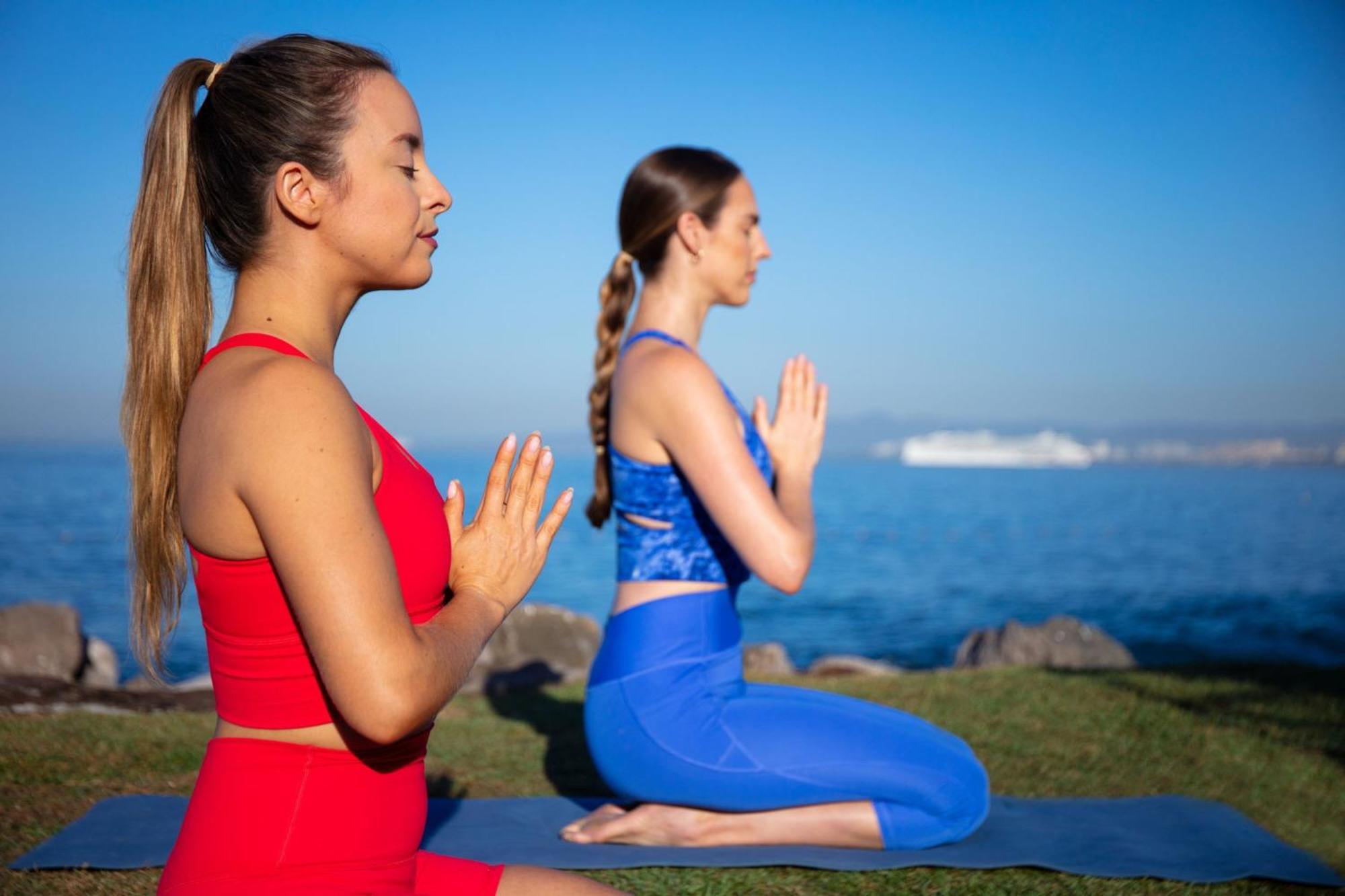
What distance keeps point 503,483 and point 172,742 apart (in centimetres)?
371

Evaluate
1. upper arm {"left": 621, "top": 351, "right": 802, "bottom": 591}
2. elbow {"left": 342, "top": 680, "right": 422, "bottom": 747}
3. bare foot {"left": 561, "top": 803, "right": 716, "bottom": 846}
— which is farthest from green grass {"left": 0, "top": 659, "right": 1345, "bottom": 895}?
elbow {"left": 342, "top": 680, "right": 422, "bottom": 747}

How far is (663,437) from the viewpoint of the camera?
3371 mm

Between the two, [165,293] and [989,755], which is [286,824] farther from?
[989,755]

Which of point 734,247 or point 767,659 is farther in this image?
point 767,659

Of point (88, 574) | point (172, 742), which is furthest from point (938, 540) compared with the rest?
point (172, 742)

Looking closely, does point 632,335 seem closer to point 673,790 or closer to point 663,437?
point 663,437

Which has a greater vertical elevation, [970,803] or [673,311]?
[673,311]

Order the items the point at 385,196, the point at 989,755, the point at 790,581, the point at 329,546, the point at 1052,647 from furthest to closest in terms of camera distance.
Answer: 1. the point at 1052,647
2. the point at 989,755
3. the point at 790,581
4. the point at 385,196
5. the point at 329,546

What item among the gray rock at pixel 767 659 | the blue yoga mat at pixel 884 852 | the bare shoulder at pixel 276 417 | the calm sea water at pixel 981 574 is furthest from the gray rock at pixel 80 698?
the bare shoulder at pixel 276 417

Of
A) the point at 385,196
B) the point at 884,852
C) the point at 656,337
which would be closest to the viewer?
the point at 385,196

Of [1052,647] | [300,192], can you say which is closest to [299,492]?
[300,192]

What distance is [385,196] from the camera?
168cm

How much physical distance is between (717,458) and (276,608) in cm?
181

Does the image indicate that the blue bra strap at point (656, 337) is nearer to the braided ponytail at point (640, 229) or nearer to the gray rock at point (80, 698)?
the braided ponytail at point (640, 229)
